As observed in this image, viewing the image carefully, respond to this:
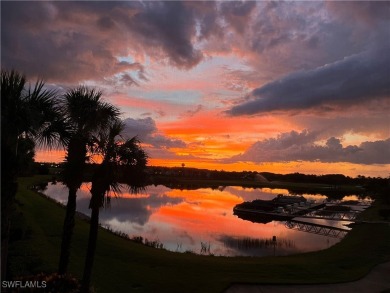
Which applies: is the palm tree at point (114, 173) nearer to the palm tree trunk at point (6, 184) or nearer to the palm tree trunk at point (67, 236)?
the palm tree trunk at point (67, 236)

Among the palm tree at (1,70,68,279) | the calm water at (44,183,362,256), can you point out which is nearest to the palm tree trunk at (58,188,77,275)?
the palm tree at (1,70,68,279)

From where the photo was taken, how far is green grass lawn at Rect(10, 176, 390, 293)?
1832cm

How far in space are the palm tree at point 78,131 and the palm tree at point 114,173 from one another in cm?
126

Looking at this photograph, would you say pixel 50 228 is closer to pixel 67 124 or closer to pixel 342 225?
pixel 67 124

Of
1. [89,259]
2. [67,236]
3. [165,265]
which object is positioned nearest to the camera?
[89,259]

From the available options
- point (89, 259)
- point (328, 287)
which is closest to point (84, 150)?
point (89, 259)

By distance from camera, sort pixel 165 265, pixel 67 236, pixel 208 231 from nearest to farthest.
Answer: pixel 67 236 → pixel 165 265 → pixel 208 231

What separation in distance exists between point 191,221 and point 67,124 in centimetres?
3908

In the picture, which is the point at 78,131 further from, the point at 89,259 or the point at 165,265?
the point at 165,265

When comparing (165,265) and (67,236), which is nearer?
(67,236)

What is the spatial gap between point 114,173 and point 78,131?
302 cm

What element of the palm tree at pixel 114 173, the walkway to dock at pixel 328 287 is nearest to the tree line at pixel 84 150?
the palm tree at pixel 114 173

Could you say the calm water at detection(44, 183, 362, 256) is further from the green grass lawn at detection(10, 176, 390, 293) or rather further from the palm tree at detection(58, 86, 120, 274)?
the palm tree at detection(58, 86, 120, 274)

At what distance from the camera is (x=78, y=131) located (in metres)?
17.1
